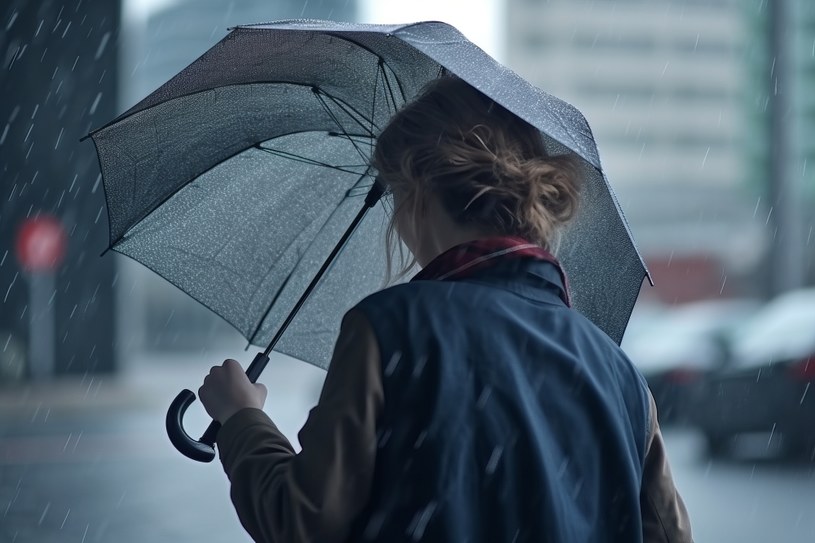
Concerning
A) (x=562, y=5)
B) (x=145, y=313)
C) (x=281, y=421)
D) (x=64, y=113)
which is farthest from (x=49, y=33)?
(x=562, y=5)

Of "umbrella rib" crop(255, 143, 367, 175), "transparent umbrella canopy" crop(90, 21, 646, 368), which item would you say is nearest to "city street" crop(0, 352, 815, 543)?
"transparent umbrella canopy" crop(90, 21, 646, 368)

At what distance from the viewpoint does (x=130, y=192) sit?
2.50 meters

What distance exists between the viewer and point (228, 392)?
1616 millimetres

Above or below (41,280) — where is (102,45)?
above

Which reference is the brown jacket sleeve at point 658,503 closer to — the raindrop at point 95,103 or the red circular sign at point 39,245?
the red circular sign at point 39,245

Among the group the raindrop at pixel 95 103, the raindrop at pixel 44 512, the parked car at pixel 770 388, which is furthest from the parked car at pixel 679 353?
the raindrop at pixel 95 103

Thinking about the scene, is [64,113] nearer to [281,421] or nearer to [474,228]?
[281,421]

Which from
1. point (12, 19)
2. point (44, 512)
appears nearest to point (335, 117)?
point (44, 512)

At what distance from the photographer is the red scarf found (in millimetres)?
1522

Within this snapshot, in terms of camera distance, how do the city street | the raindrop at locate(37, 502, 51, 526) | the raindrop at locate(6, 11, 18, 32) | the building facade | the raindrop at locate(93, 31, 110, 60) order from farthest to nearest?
1. the building facade
2. the raindrop at locate(93, 31, 110, 60)
3. the raindrop at locate(6, 11, 18, 32)
4. the raindrop at locate(37, 502, 51, 526)
5. the city street

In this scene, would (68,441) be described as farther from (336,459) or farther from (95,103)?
(336,459)

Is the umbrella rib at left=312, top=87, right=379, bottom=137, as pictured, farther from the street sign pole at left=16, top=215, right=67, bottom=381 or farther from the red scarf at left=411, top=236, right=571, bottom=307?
the street sign pole at left=16, top=215, right=67, bottom=381

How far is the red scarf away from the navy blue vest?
1 centimetres

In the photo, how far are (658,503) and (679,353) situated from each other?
11948 mm
